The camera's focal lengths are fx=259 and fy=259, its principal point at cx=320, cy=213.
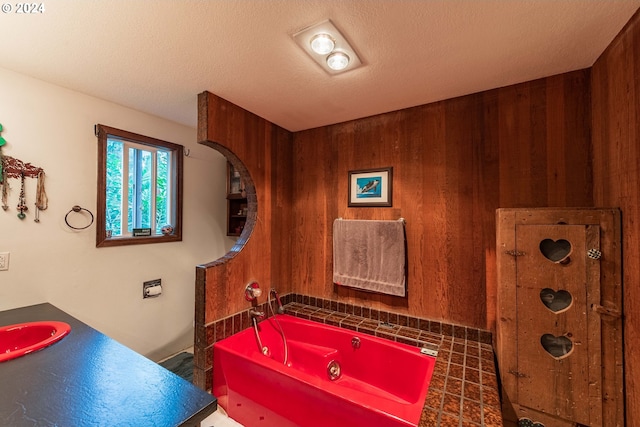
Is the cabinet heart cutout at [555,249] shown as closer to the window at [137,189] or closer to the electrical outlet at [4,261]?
the window at [137,189]

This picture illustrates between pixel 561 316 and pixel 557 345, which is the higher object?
pixel 561 316

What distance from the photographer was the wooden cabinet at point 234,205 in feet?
9.96

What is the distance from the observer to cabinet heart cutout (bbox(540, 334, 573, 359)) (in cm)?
130

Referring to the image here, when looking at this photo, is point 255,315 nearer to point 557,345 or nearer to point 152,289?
point 152,289

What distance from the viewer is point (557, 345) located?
1333 millimetres

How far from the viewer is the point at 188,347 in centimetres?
268

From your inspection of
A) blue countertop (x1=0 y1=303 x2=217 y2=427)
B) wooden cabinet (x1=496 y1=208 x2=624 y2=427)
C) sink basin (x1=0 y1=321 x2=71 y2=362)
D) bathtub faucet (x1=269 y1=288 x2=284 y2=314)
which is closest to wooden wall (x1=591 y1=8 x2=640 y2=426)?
wooden cabinet (x1=496 y1=208 x2=624 y2=427)

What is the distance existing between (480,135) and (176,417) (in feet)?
7.27

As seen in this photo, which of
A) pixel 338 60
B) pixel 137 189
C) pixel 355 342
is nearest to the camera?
pixel 338 60

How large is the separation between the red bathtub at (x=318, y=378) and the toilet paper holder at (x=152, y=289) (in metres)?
0.97

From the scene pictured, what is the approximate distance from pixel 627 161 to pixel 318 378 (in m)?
1.87

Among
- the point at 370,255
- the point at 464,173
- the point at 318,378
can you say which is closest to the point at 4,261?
the point at 318,378

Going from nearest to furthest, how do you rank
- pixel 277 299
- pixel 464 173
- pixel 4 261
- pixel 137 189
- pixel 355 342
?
pixel 4 261, pixel 464 173, pixel 355 342, pixel 277 299, pixel 137 189

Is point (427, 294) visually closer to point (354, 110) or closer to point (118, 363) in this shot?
point (354, 110)
